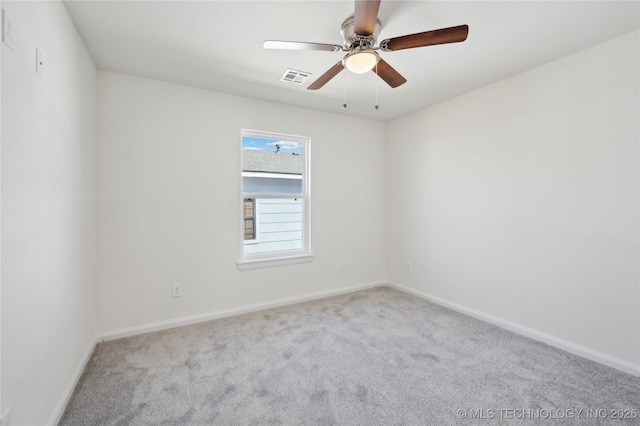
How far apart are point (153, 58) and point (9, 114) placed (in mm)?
1483

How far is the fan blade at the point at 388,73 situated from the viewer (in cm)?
189

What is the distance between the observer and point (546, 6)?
1.74 m

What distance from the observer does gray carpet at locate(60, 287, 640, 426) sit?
1.63 meters

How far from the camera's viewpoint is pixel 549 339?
2.43 metres

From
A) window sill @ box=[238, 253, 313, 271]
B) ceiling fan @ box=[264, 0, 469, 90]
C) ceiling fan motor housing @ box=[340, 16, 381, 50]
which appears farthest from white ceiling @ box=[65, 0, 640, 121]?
window sill @ box=[238, 253, 313, 271]

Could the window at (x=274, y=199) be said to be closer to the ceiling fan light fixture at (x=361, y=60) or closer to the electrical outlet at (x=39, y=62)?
the ceiling fan light fixture at (x=361, y=60)

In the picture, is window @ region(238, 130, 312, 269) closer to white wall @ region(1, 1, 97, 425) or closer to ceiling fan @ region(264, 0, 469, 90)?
white wall @ region(1, 1, 97, 425)

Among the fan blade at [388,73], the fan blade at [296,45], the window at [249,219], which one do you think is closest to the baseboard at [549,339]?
the window at [249,219]

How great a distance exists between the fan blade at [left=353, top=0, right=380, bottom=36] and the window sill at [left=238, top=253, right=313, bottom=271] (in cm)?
249

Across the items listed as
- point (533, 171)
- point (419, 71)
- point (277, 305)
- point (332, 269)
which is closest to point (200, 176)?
point (277, 305)

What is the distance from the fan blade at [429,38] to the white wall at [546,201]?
1.52 m

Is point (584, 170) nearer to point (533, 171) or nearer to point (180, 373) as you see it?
point (533, 171)

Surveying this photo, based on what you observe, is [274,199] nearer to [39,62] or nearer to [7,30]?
[39,62]

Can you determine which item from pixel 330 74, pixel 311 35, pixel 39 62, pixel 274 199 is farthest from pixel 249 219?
pixel 39 62
